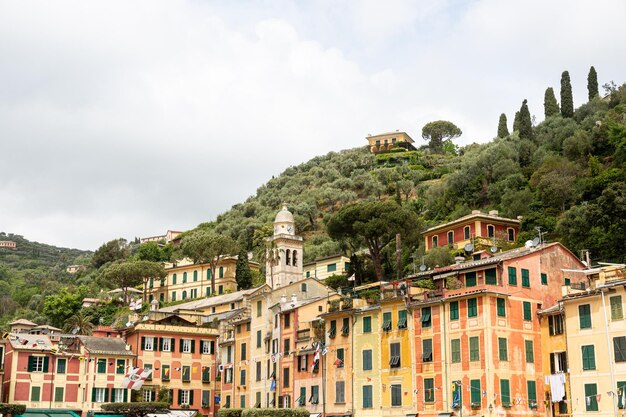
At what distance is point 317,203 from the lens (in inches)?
6171

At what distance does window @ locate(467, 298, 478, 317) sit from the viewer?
183 ft

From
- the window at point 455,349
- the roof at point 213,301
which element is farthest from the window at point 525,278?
the roof at point 213,301

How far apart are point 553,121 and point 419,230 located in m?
33.0

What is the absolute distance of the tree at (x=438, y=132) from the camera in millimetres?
A: 196625

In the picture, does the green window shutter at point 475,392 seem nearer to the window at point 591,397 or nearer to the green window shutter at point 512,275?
the window at point 591,397

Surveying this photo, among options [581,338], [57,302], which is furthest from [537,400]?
[57,302]

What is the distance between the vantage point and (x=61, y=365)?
7794 cm

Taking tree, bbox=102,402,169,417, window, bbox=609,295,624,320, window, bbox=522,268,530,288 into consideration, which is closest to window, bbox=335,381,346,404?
window, bbox=522,268,530,288

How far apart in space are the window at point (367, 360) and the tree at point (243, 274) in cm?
5647

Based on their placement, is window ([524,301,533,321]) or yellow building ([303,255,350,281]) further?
yellow building ([303,255,350,281])

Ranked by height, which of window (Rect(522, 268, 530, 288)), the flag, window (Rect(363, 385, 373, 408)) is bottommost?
window (Rect(363, 385, 373, 408))

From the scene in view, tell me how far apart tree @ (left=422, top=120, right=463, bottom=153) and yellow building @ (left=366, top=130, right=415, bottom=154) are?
415 cm

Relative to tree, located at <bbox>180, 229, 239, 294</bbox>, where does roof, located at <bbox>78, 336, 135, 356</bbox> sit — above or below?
below

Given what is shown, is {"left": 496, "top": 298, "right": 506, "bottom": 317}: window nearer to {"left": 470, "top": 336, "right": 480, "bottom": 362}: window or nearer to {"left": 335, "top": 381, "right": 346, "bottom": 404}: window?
{"left": 470, "top": 336, "right": 480, "bottom": 362}: window
